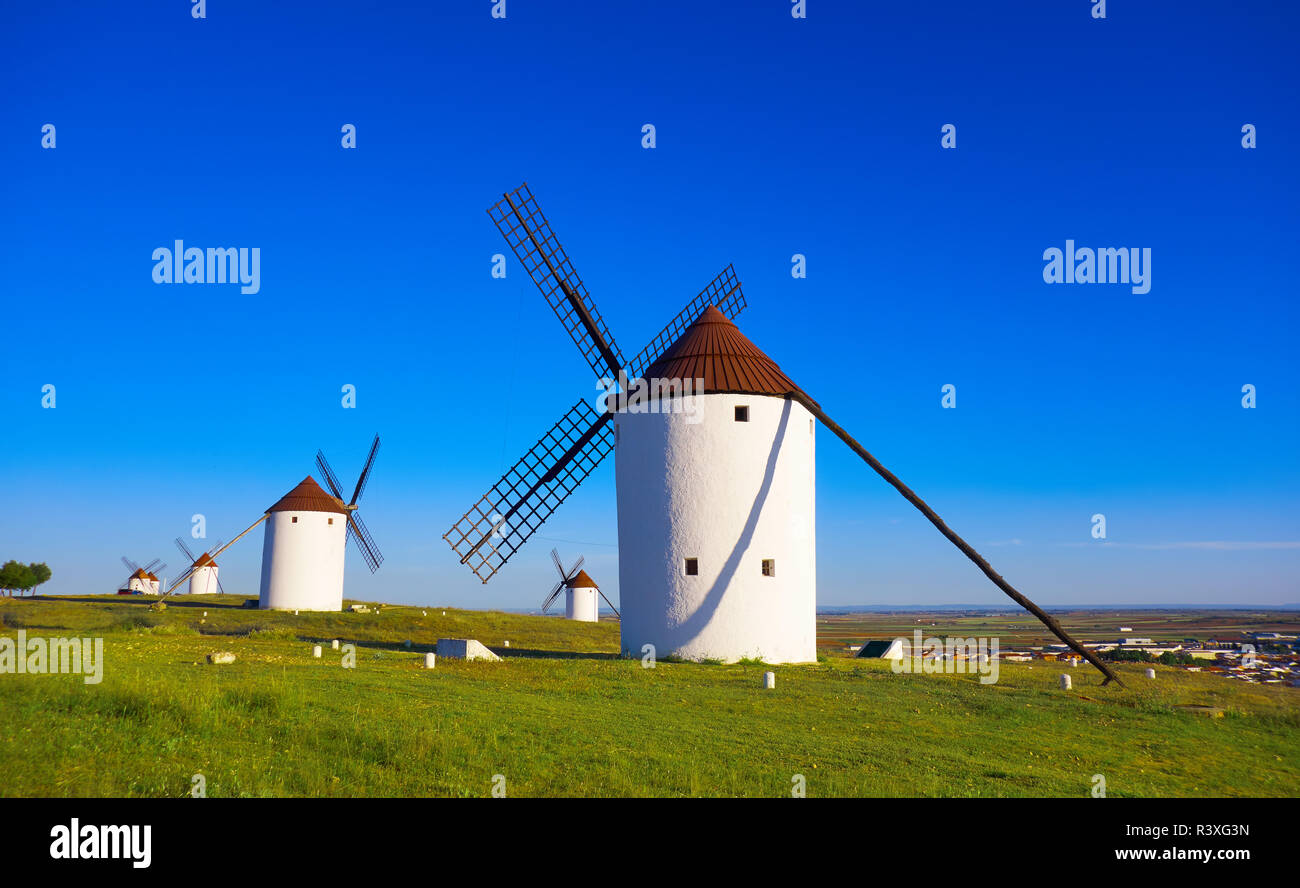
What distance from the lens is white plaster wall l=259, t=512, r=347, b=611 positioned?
158 feet

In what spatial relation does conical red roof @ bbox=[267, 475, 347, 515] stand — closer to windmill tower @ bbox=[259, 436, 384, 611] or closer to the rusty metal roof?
windmill tower @ bbox=[259, 436, 384, 611]

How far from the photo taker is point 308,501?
48875 millimetres

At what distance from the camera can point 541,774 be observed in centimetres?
914

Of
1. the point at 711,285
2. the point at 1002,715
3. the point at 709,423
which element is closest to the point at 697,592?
the point at 709,423

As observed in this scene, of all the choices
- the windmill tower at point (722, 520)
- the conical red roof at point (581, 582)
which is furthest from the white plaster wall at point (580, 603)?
the windmill tower at point (722, 520)

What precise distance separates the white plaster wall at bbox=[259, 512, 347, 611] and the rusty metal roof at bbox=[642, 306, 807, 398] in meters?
31.4

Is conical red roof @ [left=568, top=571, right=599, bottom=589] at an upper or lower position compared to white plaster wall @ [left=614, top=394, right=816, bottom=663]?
lower

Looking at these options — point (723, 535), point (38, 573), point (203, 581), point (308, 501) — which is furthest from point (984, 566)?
point (38, 573)

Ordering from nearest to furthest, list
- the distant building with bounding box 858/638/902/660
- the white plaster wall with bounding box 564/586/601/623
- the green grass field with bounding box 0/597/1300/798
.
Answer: the green grass field with bounding box 0/597/1300/798 → the distant building with bounding box 858/638/902/660 → the white plaster wall with bounding box 564/586/601/623

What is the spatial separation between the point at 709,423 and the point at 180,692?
50.1 feet

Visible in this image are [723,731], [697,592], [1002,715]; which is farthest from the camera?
[697,592]

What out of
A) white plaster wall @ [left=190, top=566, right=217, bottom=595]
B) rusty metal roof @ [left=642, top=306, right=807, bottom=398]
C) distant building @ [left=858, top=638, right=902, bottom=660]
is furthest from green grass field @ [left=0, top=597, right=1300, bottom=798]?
white plaster wall @ [left=190, top=566, right=217, bottom=595]
